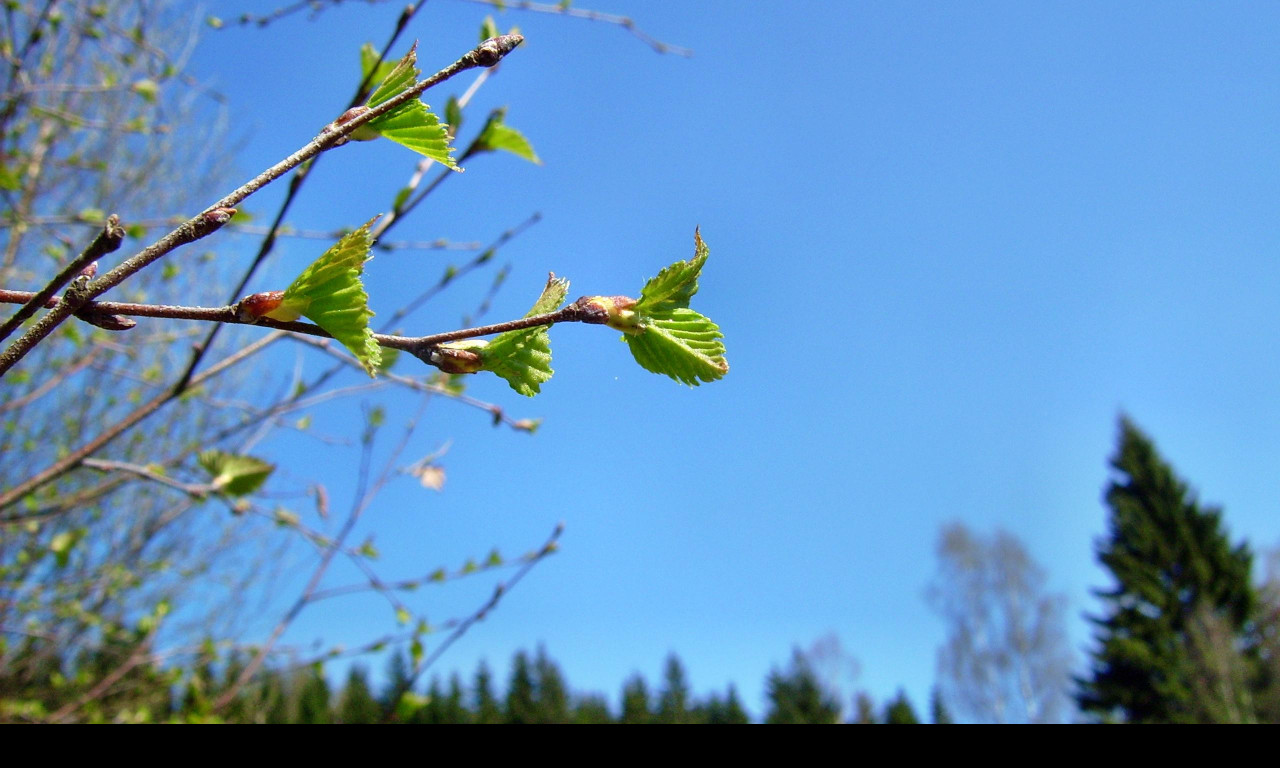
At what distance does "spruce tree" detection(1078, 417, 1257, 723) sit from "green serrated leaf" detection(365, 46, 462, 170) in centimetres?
1797

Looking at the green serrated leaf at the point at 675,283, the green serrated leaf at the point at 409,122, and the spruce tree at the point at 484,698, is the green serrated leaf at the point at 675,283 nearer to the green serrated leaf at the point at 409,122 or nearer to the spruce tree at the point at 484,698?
the green serrated leaf at the point at 409,122

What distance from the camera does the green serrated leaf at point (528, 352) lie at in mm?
421

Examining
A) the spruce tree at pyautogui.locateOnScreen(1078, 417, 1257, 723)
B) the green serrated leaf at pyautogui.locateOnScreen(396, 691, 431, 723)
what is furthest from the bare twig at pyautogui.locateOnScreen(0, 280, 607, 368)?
the spruce tree at pyautogui.locateOnScreen(1078, 417, 1257, 723)

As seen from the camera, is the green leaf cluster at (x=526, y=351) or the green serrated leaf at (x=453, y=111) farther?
the green serrated leaf at (x=453, y=111)

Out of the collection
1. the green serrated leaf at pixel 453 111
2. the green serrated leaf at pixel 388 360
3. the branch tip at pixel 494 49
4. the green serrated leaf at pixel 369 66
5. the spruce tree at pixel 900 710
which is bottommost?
the spruce tree at pixel 900 710

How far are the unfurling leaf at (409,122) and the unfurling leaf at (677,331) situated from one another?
0.44 feet

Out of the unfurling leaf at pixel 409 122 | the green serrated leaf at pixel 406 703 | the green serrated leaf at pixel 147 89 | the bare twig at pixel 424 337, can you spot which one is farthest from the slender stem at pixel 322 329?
the green serrated leaf at pixel 147 89

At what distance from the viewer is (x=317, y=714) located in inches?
574

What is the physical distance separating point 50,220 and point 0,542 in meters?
2.76

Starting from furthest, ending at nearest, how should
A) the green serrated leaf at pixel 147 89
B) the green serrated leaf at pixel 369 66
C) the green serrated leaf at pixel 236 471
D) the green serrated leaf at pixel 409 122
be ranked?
the green serrated leaf at pixel 147 89 → the green serrated leaf at pixel 236 471 → the green serrated leaf at pixel 369 66 → the green serrated leaf at pixel 409 122

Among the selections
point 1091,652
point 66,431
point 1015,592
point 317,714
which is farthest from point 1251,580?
point 66,431

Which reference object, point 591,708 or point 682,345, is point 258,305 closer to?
point 682,345

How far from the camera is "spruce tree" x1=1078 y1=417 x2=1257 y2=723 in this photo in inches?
595
